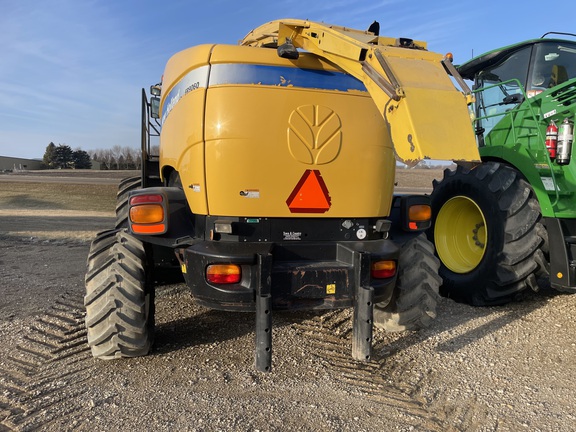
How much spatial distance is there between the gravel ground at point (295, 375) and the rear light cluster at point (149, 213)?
1.05 metres

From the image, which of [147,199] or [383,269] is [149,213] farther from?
[383,269]

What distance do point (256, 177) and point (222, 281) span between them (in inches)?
31.2

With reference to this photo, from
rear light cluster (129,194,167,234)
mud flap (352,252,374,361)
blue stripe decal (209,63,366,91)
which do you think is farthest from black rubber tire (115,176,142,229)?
mud flap (352,252,374,361)

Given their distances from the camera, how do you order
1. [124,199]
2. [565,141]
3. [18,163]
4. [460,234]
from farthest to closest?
[18,163] → [460,234] → [124,199] → [565,141]

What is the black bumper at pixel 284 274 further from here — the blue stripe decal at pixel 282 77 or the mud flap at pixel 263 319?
the blue stripe decal at pixel 282 77

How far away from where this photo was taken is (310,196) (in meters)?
3.41

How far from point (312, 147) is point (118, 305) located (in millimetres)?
1891

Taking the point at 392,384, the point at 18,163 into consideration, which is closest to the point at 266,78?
the point at 392,384

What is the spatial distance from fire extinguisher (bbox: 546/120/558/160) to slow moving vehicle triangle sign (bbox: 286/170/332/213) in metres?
2.52

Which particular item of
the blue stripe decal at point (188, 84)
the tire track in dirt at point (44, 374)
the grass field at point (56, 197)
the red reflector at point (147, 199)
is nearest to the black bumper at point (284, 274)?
the red reflector at point (147, 199)

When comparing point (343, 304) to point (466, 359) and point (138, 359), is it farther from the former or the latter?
point (138, 359)

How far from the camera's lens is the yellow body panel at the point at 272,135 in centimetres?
327

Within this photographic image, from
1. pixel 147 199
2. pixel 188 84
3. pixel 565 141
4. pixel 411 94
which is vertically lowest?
pixel 147 199

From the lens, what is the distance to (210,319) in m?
4.46
